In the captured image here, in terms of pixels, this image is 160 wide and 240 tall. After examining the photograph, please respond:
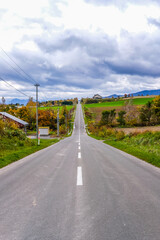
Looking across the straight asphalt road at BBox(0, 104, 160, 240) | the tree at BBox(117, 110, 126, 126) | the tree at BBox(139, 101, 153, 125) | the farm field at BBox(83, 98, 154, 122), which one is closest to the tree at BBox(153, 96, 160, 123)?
the tree at BBox(139, 101, 153, 125)

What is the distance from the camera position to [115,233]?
2996 millimetres

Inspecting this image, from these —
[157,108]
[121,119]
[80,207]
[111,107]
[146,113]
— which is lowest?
[80,207]

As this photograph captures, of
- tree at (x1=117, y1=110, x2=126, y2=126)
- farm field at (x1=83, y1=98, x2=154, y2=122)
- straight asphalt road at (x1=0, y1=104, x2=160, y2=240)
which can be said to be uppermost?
farm field at (x1=83, y1=98, x2=154, y2=122)

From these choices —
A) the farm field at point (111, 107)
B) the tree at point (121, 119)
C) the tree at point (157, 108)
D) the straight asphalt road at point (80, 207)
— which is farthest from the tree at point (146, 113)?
the straight asphalt road at point (80, 207)

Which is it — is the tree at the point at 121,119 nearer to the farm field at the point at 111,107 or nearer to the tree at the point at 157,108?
the tree at the point at 157,108

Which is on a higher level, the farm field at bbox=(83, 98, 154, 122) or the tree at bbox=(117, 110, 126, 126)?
the farm field at bbox=(83, 98, 154, 122)

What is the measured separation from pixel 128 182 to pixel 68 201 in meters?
2.52

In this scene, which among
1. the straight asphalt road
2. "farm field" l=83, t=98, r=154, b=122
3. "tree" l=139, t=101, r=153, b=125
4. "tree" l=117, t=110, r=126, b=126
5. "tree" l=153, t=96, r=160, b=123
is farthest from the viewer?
"farm field" l=83, t=98, r=154, b=122

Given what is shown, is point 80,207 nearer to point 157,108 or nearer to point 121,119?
point 157,108

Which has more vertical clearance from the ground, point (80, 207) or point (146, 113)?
point (146, 113)

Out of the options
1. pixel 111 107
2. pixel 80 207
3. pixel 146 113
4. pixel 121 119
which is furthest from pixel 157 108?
pixel 111 107

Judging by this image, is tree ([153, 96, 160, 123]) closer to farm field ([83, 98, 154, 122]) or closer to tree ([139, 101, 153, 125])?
tree ([139, 101, 153, 125])

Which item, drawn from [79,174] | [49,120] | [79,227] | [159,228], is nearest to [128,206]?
[159,228]

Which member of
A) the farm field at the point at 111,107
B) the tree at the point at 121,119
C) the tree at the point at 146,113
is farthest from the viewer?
the farm field at the point at 111,107
